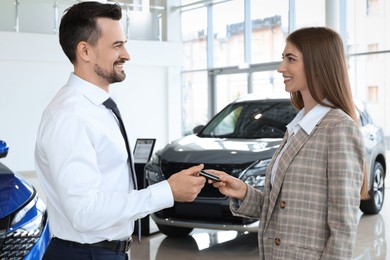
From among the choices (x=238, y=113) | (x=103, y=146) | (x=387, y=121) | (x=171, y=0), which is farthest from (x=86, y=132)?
(x=171, y=0)

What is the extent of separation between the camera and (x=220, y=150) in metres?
5.71

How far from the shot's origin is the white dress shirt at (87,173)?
1.72 metres

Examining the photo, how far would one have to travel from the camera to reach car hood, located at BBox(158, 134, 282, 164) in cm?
556

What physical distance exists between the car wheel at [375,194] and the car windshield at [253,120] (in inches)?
67.6

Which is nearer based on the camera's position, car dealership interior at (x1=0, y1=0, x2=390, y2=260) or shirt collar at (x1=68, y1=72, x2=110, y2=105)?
shirt collar at (x1=68, y1=72, x2=110, y2=105)

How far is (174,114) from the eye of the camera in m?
15.6

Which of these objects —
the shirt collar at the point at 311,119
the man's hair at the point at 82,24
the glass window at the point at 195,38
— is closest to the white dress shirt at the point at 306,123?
the shirt collar at the point at 311,119

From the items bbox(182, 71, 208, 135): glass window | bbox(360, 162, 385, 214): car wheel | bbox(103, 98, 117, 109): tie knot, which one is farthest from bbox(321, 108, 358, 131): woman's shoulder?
bbox(182, 71, 208, 135): glass window

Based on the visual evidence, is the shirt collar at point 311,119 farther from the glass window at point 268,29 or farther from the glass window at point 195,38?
the glass window at point 195,38

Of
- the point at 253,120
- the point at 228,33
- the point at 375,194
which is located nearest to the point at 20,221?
the point at 253,120

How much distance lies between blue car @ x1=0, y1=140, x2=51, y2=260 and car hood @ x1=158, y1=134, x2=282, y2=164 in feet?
9.26

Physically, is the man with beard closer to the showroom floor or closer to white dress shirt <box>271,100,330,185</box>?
white dress shirt <box>271,100,330,185</box>

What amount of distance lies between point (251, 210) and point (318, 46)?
2.23ft

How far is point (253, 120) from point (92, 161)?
4841 millimetres
